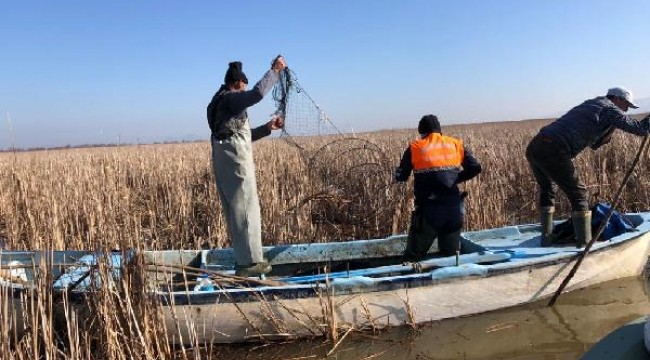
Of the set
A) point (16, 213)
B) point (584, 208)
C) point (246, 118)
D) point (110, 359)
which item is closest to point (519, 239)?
point (584, 208)

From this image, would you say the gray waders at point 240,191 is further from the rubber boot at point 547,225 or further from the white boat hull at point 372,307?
the rubber boot at point 547,225

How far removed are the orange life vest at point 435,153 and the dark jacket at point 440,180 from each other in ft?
0.18

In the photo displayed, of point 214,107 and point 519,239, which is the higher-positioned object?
point 214,107

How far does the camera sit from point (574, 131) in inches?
211

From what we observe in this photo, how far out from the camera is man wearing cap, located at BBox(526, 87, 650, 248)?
5.18 m

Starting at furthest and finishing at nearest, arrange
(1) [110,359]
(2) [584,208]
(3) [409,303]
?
(2) [584,208]
(3) [409,303]
(1) [110,359]

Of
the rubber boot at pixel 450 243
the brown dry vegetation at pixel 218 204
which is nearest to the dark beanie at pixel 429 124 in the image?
the rubber boot at pixel 450 243

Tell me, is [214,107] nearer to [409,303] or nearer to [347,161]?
[409,303]

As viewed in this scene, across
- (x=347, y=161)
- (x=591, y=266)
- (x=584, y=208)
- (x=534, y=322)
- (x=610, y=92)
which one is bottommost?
(x=534, y=322)

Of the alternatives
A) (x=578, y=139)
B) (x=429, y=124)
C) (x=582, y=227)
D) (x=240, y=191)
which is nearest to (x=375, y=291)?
(x=240, y=191)

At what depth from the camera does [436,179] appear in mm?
4875

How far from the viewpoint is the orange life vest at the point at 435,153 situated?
16.1 feet

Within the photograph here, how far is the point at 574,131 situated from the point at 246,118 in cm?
320

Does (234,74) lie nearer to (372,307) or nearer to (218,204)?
(372,307)
